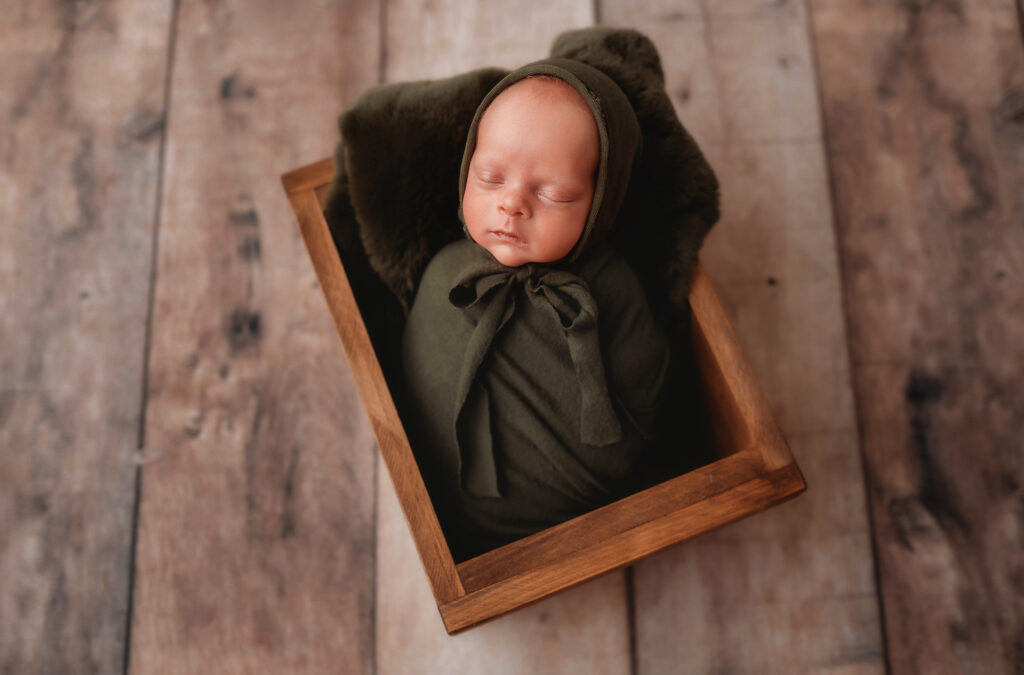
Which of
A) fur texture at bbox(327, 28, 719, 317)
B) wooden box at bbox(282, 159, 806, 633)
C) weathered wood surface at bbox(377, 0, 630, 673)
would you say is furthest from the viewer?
weathered wood surface at bbox(377, 0, 630, 673)

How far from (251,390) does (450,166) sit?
484 mm

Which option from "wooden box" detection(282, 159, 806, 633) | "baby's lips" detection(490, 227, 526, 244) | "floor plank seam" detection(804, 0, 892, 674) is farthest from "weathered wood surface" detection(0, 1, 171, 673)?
"floor plank seam" detection(804, 0, 892, 674)

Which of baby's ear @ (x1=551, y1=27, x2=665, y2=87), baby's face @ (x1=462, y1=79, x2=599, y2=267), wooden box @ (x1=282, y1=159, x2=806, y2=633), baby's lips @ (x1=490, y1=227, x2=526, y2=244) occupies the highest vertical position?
baby's ear @ (x1=551, y1=27, x2=665, y2=87)

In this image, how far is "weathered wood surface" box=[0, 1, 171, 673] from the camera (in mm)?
1035

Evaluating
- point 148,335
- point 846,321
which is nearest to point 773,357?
point 846,321

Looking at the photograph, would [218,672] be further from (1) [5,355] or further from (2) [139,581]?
(1) [5,355]

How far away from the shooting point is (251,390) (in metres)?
1.09

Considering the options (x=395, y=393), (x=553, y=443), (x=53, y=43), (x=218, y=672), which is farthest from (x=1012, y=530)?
(x=53, y=43)

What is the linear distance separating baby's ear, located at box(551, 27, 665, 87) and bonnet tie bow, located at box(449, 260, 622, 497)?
0.27m

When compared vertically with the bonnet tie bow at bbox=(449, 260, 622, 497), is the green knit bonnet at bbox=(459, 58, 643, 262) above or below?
above

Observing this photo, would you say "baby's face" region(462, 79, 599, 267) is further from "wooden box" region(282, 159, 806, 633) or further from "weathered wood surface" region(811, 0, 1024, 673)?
"weathered wood surface" region(811, 0, 1024, 673)

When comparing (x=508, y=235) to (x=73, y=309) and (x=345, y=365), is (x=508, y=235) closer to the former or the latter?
(x=345, y=365)

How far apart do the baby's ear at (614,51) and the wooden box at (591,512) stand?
0.93 feet

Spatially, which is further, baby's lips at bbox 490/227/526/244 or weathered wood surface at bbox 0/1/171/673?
weathered wood surface at bbox 0/1/171/673
